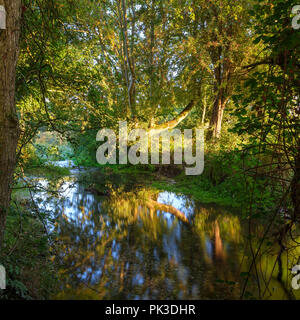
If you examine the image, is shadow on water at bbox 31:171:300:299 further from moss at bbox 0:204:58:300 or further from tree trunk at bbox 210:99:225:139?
tree trunk at bbox 210:99:225:139

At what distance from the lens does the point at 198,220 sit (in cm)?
874

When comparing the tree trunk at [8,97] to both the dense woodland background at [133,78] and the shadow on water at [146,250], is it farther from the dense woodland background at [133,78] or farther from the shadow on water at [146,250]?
the shadow on water at [146,250]

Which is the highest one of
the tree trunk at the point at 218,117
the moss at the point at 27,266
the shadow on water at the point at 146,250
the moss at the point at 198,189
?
the tree trunk at the point at 218,117

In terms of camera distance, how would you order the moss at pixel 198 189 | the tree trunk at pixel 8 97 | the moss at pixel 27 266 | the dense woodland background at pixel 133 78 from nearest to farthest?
the tree trunk at pixel 8 97 → the moss at pixel 27 266 → the dense woodland background at pixel 133 78 → the moss at pixel 198 189

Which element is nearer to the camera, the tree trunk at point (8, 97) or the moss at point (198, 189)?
the tree trunk at point (8, 97)

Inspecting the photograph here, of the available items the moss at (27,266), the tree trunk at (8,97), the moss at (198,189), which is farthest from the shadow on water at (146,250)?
the tree trunk at (8,97)

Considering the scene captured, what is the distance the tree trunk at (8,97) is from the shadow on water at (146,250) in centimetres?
86

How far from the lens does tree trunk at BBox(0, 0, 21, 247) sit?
2605 millimetres

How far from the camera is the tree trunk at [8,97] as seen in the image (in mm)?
2605

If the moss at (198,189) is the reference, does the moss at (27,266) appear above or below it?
below

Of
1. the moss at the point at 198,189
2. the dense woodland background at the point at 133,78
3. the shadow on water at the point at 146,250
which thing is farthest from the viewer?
the moss at the point at 198,189

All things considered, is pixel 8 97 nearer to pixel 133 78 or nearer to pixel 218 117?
pixel 133 78

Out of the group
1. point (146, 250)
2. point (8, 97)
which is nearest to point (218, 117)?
point (146, 250)

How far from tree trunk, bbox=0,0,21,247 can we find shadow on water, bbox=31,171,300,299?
0.86m
